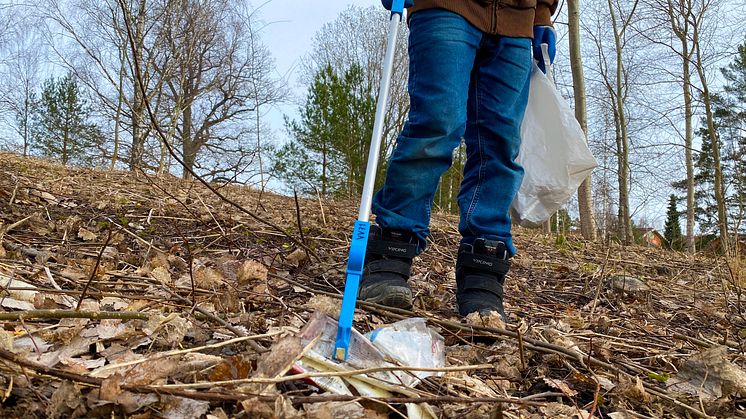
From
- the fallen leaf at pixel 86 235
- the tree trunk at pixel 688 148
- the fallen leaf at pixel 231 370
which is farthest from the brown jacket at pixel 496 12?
the tree trunk at pixel 688 148

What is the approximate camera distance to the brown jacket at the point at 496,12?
1860 millimetres

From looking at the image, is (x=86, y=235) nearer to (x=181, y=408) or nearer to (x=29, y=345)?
(x=29, y=345)

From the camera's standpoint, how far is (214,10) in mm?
13031

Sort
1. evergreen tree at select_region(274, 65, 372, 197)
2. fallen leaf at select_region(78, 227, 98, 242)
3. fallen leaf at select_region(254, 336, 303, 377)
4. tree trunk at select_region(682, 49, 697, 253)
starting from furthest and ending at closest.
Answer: evergreen tree at select_region(274, 65, 372, 197), tree trunk at select_region(682, 49, 697, 253), fallen leaf at select_region(78, 227, 98, 242), fallen leaf at select_region(254, 336, 303, 377)

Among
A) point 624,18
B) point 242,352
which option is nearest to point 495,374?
point 242,352

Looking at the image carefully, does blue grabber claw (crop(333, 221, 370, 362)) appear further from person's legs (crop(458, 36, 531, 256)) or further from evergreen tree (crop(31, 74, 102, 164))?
evergreen tree (crop(31, 74, 102, 164))

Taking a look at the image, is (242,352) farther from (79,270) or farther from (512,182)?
(512,182)

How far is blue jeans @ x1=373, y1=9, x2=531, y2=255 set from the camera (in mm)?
1830

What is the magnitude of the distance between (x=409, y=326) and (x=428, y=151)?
74cm

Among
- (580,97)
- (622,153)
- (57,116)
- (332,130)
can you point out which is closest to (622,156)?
(622,153)

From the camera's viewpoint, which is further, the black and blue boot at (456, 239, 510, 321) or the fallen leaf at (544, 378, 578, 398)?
the black and blue boot at (456, 239, 510, 321)

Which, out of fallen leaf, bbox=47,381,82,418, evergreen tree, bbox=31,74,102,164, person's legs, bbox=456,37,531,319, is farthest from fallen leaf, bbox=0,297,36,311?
evergreen tree, bbox=31,74,102,164

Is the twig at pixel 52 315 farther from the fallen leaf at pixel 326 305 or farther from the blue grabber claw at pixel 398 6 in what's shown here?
the blue grabber claw at pixel 398 6

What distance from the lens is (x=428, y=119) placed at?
1.82m
